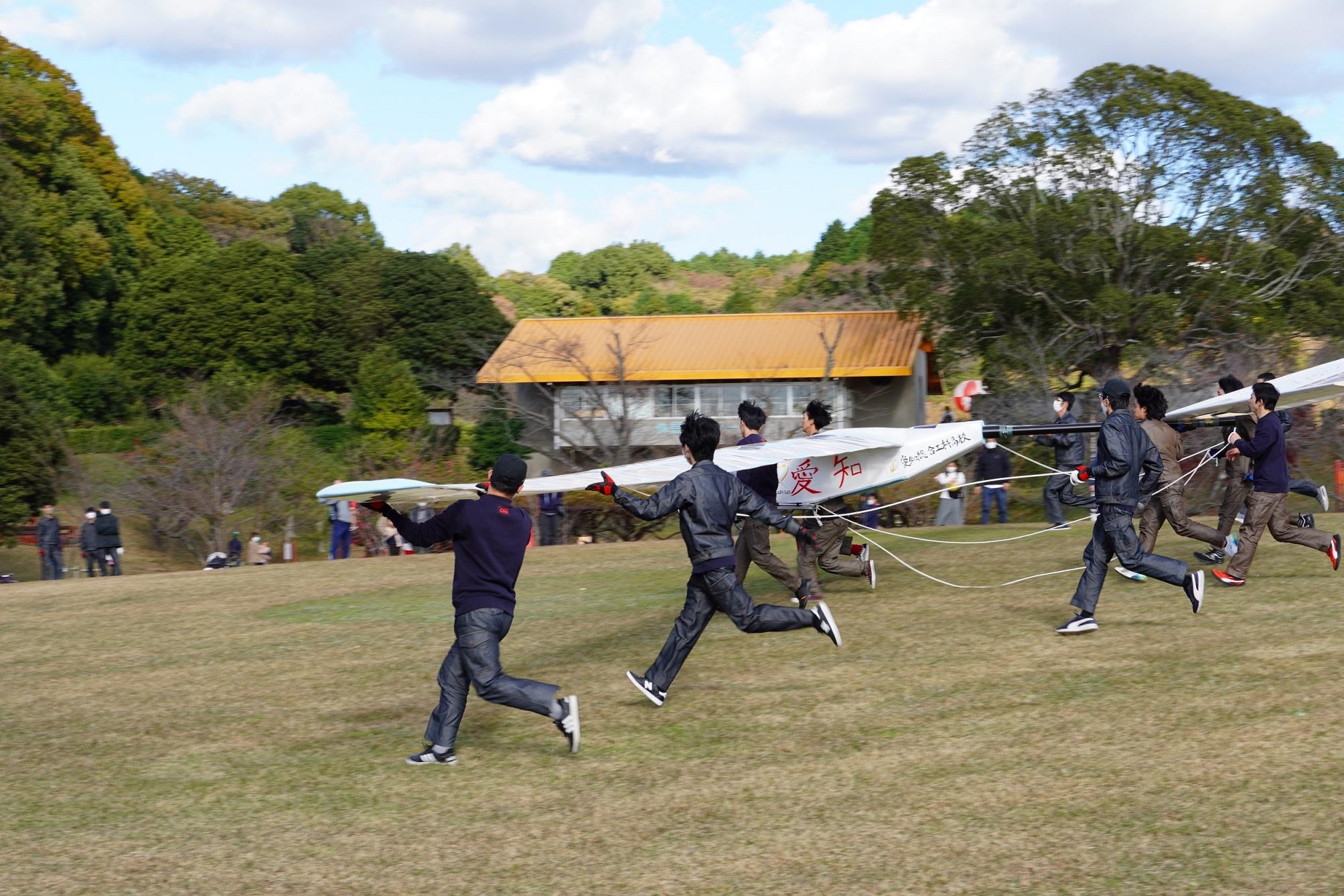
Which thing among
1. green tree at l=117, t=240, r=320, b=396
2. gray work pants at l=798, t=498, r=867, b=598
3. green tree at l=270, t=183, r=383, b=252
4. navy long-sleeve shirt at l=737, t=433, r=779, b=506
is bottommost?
gray work pants at l=798, t=498, r=867, b=598

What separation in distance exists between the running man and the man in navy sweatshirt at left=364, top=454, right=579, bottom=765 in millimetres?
4900

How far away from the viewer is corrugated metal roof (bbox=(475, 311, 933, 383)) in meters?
42.8

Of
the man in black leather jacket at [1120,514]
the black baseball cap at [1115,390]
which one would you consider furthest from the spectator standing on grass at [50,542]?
the black baseball cap at [1115,390]

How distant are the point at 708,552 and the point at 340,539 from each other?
52.5 ft

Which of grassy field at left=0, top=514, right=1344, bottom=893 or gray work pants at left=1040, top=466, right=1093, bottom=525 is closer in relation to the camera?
grassy field at left=0, top=514, right=1344, bottom=893

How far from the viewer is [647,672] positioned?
8.95 m

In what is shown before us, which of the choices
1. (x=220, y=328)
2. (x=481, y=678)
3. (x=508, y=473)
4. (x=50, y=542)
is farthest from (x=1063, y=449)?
(x=220, y=328)

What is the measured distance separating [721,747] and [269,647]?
650 centimetres

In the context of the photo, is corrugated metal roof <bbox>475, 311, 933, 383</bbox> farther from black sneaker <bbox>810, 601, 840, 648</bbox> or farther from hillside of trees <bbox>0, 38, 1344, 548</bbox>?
black sneaker <bbox>810, 601, 840, 648</bbox>

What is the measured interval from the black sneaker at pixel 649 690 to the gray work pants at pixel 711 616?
3 centimetres

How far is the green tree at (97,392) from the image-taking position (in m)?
52.5

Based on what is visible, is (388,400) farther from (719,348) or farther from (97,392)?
(97,392)

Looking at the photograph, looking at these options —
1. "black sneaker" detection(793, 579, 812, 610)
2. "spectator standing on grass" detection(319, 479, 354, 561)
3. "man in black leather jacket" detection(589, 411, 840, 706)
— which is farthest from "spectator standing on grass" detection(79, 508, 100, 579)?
"man in black leather jacket" detection(589, 411, 840, 706)

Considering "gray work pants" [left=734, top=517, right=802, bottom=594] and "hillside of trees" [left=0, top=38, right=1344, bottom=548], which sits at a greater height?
"hillside of trees" [left=0, top=38, right=1344, bottom=548]
